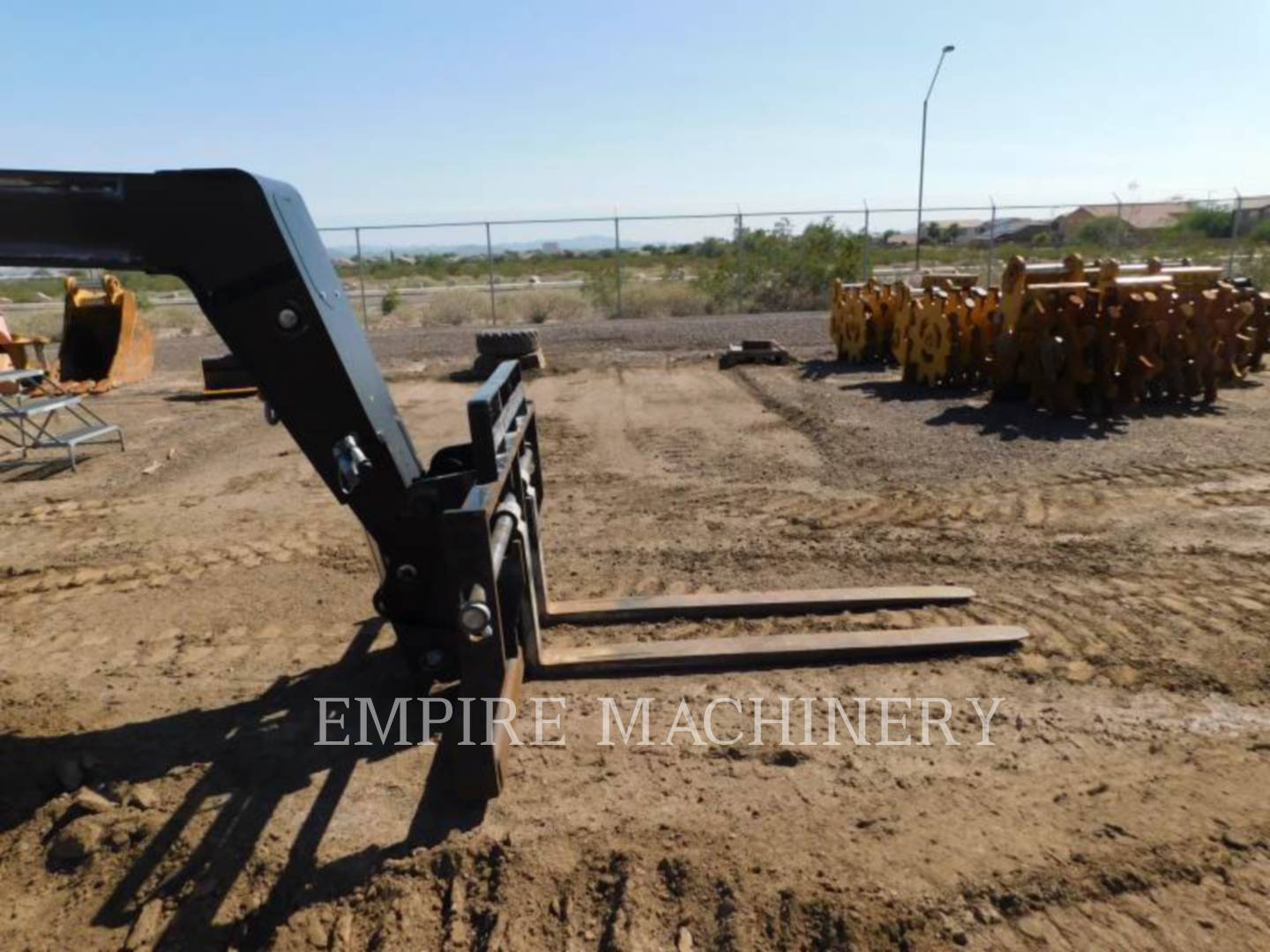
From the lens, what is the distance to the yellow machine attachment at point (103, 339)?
41.2ft

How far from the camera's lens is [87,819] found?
3.01 metres

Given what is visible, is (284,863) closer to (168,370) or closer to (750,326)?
(168,370)

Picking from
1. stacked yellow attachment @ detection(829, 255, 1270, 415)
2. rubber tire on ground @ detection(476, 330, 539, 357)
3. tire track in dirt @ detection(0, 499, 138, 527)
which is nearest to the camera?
tire track in dirt @ detection(0, 499, 138, 527)

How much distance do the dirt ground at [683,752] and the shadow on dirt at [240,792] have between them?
14mm

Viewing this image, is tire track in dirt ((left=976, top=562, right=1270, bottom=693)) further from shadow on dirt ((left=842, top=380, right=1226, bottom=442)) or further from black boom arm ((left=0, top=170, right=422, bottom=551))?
shadow on dirt ((left=842, top=380, right=1226, bottom=442))

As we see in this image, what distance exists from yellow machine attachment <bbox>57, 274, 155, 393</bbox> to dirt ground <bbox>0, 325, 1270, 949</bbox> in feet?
19.5

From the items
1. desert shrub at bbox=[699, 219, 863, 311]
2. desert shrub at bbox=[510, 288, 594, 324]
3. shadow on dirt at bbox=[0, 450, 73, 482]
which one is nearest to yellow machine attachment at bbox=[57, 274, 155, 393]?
shadow on dirt at bbox=[0, 450, 73, 482]

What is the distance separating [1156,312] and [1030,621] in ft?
22.3

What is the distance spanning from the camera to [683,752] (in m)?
3.34

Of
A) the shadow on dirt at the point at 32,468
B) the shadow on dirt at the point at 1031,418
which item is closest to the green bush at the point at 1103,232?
the shadow on dirt at the point at 1031,418

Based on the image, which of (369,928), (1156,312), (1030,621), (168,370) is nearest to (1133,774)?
(1030,621)

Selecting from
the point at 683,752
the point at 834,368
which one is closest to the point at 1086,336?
the point at 834,368

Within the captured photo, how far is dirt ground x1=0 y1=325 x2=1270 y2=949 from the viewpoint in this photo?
2539 millimetres

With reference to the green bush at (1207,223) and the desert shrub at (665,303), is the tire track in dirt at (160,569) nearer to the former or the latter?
the desert shrub at (665,303)
